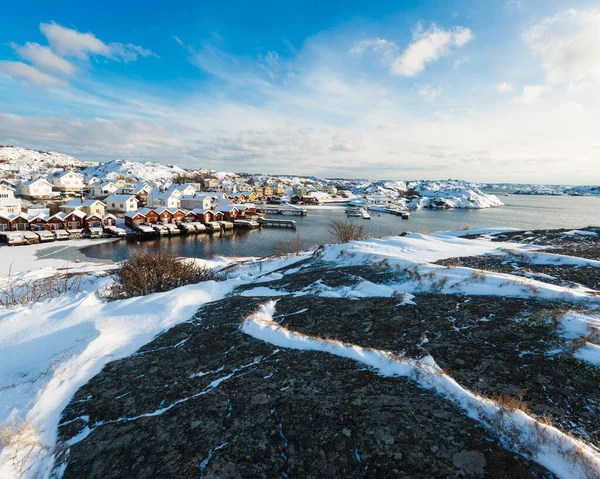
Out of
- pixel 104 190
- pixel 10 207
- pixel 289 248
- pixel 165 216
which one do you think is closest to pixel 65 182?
pixel 104 190

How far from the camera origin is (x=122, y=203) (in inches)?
2021

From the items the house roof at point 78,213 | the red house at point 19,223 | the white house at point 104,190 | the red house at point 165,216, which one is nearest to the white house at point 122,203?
the red house at point 165,216

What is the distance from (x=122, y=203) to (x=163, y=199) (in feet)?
25.4

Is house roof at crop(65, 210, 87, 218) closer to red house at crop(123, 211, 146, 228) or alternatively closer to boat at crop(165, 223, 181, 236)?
red house at crop(123, 211, 146, 228)

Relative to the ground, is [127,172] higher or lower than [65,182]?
higher

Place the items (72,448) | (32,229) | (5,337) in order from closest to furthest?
(72,448), (5,337), (32,229)

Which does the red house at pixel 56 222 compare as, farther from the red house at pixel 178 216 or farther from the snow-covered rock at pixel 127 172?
the snow-covered rock at pixel 127 172

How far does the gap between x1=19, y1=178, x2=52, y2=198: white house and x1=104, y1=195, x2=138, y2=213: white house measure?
24.6 m

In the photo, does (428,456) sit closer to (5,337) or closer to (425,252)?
(5,337)

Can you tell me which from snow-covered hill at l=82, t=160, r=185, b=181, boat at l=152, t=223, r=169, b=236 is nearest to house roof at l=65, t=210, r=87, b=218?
boat at l=152, t=223, r=169, b=236

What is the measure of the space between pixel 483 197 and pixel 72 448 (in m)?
129

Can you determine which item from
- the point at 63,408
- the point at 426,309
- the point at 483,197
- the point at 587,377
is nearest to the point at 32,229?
the point at 63,408

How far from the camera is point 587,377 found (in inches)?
136

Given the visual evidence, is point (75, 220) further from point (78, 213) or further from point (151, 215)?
point (151, 215)
